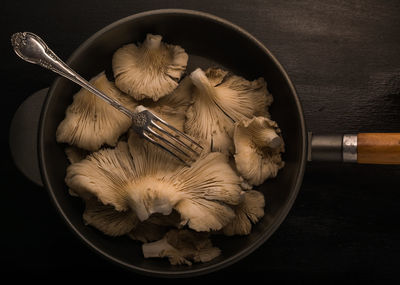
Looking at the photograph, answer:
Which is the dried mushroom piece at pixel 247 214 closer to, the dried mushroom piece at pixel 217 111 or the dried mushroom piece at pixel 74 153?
the dried mushroom piece at pixel 217 111

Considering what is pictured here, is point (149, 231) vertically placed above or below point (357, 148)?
below

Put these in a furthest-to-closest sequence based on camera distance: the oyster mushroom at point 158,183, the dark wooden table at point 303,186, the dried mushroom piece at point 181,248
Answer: the dark wooden table at point 303,186 → the dried mushroom piece at point 181,248 → the oyster mushroom at point 158,183

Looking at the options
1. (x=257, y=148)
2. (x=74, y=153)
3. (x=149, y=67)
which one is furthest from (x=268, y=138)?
(x=74, y=153)

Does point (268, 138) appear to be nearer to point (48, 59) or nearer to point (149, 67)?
point (149, 67)

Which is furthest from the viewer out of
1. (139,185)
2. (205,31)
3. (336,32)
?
(336,32)

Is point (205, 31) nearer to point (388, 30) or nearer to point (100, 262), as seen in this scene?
point (388, 30)

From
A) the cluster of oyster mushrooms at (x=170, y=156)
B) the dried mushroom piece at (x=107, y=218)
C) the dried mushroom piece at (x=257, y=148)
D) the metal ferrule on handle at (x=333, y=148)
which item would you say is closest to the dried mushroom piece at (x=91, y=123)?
the cluster of oyster mushrooms at (x=170, y=156)

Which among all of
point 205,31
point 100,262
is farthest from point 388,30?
point 100,262
